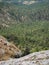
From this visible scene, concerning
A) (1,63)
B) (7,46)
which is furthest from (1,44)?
(1,63)

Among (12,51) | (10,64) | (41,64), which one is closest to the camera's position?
(41,64)

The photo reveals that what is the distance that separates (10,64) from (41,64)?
2.37 meters

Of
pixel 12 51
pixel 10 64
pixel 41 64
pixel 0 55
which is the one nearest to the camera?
pixel 41 64

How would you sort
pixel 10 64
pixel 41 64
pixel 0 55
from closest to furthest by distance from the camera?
pixel 41 64
pixel 10 64
pixel 0 55

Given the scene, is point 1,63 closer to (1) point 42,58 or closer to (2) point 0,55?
(1) point 42,58

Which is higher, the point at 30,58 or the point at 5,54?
the point at 30,58

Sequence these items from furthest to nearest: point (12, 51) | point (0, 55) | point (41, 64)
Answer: point (12, 51)
point (0, 55)
point (41, 64)

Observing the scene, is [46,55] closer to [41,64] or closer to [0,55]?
[41,64]

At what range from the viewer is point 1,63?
16797mm

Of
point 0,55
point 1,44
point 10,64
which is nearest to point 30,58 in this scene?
point 10,64

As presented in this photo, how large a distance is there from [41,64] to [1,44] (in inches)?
553

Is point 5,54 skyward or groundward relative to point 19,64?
groundward

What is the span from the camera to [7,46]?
94.5 feet

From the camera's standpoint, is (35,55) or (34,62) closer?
(34,62)
